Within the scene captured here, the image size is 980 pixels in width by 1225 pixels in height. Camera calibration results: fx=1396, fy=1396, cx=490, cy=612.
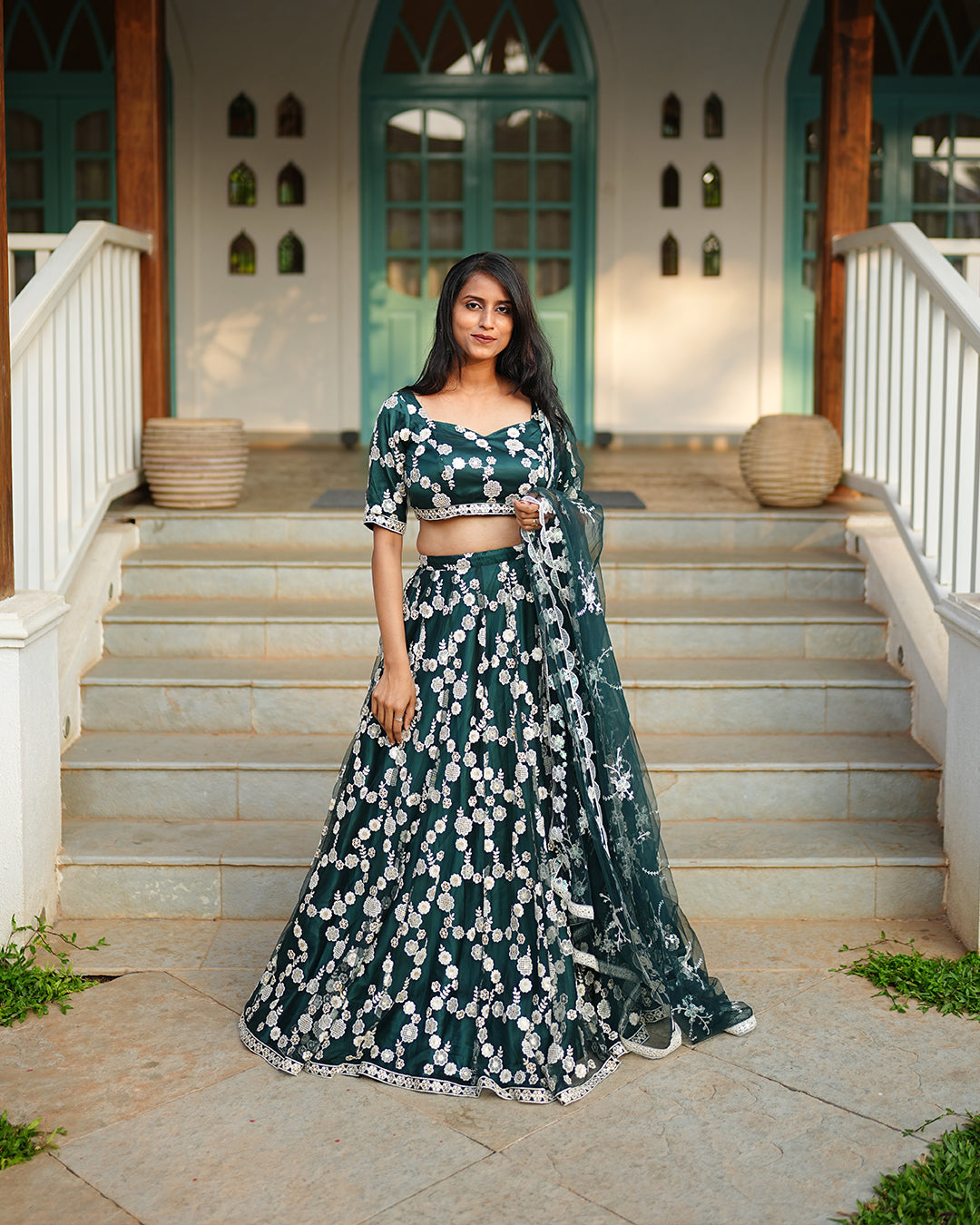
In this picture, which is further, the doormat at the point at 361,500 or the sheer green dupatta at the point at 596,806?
the doormat at the point at 361,500

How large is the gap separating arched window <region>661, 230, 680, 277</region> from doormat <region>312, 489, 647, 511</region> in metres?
2.87

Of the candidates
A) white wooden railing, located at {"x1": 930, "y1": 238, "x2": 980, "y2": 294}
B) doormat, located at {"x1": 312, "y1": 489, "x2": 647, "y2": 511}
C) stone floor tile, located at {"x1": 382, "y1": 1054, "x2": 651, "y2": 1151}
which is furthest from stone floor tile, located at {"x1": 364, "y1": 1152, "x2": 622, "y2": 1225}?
white wooden railing, located at {"x1": 930, "y1": 238, "x2": 980, "y2": 294}

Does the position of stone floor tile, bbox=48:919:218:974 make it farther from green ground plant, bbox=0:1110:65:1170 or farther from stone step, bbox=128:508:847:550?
stone step, bbox=128:508:847:550

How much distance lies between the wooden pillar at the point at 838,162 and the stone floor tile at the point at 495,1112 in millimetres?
3933

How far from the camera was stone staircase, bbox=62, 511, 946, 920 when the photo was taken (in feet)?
12.9

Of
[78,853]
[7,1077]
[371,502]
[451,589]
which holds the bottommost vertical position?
[7,1077]

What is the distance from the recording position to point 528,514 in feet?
10.0

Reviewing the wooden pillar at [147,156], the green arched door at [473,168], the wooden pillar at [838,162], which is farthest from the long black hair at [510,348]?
the green arched door at [473,168]

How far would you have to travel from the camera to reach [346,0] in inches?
338

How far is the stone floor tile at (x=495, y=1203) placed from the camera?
2510 millimetres

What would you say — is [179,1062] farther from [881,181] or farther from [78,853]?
[881,181]

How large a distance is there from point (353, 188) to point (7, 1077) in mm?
6855

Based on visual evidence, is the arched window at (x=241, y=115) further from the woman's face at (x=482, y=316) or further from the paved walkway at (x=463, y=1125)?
the paved walkway at (x=463, y=1125)

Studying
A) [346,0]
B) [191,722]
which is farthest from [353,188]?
[191,722]
